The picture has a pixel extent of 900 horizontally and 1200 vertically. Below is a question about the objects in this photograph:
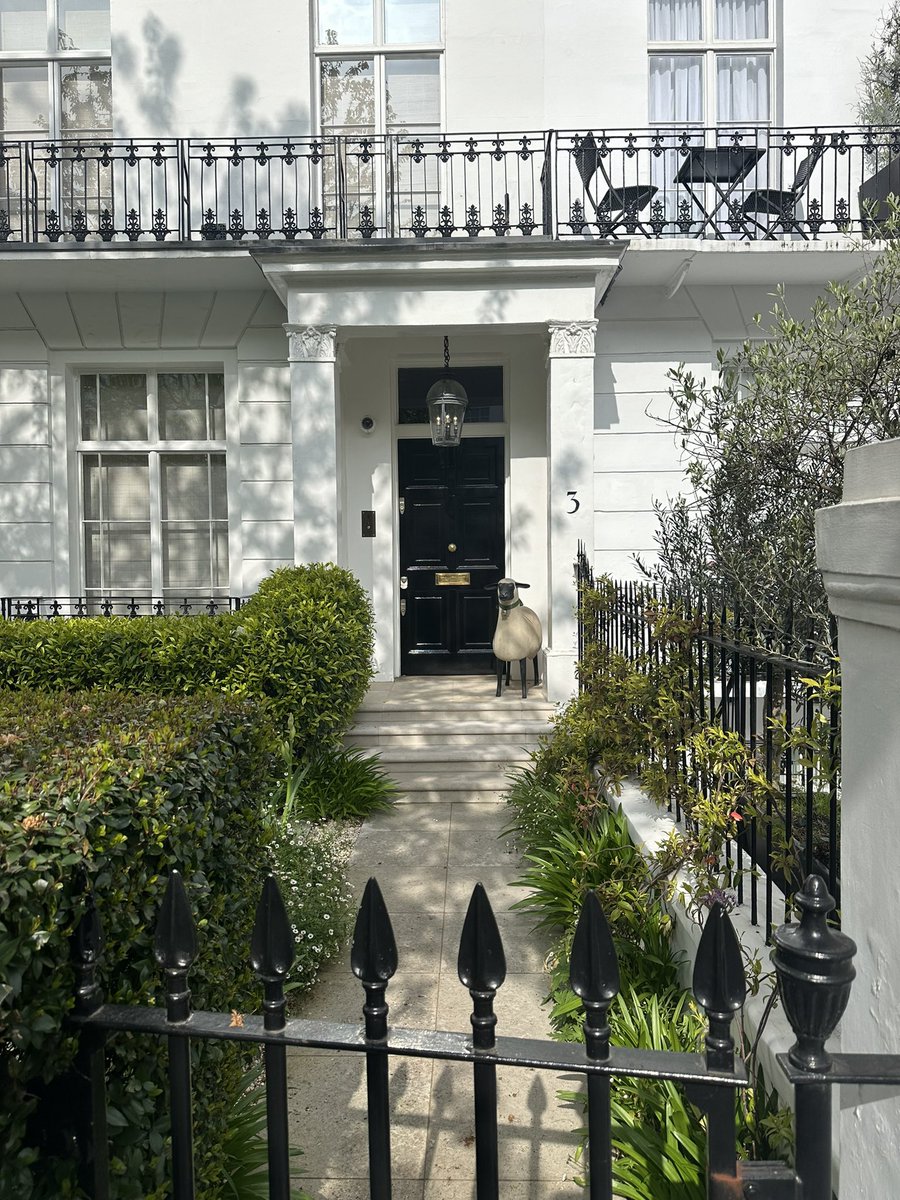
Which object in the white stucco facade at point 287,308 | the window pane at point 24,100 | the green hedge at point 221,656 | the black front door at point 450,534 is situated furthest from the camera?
the black front door at point 450,534

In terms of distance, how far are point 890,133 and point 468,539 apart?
239 inches

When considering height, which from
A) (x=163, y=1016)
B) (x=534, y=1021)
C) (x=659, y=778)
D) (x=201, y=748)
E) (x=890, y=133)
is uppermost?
(x=890, y=133)

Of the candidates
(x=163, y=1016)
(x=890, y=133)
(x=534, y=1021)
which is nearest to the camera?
(x=163, y=1016)

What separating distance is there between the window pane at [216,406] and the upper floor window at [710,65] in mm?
5727

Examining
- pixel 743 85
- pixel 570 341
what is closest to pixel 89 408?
pixel 570 341

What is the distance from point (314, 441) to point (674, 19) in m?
6.31

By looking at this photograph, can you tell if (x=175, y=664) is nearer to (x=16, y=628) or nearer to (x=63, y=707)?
(x=16, y=628)

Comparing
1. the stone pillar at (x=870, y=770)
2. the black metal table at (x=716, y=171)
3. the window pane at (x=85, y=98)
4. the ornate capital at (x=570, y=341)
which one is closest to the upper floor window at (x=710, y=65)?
the black metal table at (x=716, y=171)

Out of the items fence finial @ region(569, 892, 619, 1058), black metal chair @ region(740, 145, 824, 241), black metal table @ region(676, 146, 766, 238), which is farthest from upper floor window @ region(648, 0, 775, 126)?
fence finial @ region(569, 892, 619, 1058)

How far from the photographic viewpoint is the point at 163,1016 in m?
1.50

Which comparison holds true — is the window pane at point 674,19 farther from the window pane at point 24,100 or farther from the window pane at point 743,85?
the window pane at point 24,100

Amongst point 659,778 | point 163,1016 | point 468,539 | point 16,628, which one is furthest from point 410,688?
point 163,1016

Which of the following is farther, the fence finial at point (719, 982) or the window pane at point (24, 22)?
the window pane at point (24, 22)

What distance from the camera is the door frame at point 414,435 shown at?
1016 cm
